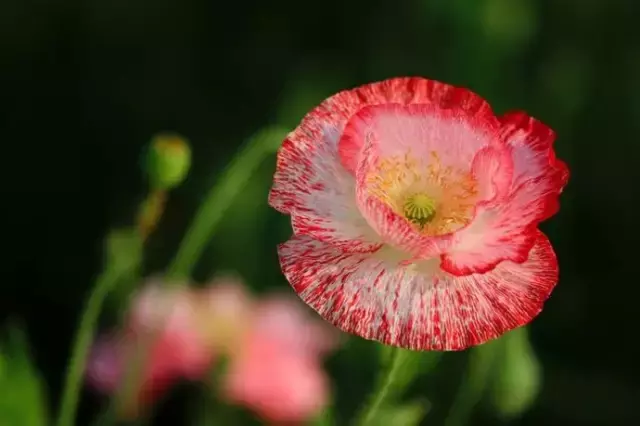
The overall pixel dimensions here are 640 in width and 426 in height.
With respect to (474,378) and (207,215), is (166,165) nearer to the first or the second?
(207,215)

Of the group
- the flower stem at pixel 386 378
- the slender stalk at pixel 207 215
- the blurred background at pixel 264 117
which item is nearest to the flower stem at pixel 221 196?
the slender stalk at pixel 207 215

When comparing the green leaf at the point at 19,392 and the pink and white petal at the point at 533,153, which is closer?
the pink and white petal at the point at 533,153

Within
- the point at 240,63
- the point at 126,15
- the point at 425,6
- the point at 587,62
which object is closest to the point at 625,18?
the point at 587,62

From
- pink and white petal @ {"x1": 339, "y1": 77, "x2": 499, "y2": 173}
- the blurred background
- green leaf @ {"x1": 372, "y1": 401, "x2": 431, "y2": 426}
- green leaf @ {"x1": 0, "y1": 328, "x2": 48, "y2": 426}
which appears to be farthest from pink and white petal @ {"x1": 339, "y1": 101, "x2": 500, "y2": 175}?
the blurred background

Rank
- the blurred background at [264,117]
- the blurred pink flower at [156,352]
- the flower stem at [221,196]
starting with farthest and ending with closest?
the blurred background at [264,117] < the blurred pink flower at [156,352] < the flower stem at [221,196]

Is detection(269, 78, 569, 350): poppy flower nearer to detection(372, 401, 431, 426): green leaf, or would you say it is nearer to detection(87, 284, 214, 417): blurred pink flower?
detection(372, 401, 431, 426): green leaf

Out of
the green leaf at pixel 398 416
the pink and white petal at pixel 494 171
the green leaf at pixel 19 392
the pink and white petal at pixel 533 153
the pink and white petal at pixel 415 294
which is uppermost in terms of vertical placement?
the pink and white petal at pixel 533 153

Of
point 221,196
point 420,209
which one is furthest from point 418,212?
point 221,196

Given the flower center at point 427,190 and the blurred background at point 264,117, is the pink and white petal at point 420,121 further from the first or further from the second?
the blurred background at point 264,117
